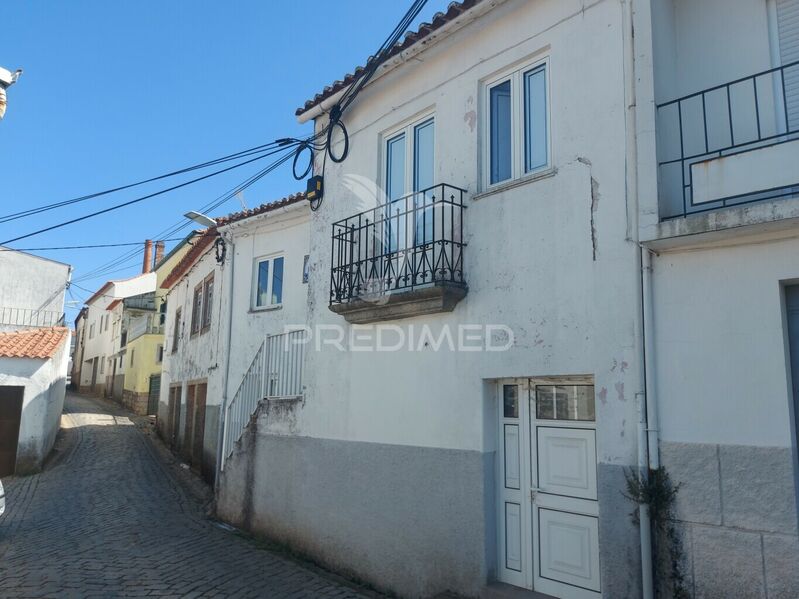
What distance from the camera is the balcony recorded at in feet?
21.0

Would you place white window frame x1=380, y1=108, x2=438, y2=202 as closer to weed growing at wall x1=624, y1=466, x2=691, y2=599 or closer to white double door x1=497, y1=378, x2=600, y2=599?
white double door x1=497, y1=378, x2=600, y2=599

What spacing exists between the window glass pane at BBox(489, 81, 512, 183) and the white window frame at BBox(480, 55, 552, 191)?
4cm

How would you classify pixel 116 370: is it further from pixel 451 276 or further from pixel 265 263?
pixel 451 276

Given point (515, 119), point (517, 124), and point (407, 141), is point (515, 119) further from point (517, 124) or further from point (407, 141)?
point (407, 141)

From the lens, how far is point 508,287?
5887 millimetres

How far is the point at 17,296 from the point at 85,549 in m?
18.6

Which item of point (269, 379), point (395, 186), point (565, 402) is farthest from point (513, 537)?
point (269, 379)

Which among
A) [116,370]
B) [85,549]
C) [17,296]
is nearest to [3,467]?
[85,549]

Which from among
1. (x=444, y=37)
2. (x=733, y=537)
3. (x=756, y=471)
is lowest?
(x=733, y=537)

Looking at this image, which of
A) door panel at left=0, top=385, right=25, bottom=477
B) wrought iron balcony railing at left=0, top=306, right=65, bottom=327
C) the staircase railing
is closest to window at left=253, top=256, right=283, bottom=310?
the staircase railing

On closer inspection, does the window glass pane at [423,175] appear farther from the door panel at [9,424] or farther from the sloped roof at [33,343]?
the door panel at [9,424]

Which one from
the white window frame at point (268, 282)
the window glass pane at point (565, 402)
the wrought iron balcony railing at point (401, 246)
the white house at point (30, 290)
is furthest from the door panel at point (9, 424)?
the window glass pane at point (565, 402)
